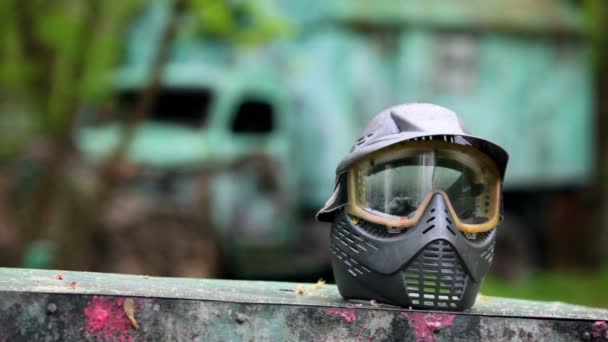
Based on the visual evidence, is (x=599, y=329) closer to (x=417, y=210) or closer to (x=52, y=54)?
(x=417, y=210)

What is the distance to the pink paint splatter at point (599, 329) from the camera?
121 inches

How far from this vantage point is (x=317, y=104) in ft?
41.2

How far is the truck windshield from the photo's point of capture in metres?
11.7

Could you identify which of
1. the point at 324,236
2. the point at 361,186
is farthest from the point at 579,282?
the point at 361,186

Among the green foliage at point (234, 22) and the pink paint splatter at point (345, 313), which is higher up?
the pink paint splatter at point (345, 313)

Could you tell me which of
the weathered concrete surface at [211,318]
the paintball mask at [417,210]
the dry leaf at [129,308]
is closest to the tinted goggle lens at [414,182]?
the paintball mask at [417,210]

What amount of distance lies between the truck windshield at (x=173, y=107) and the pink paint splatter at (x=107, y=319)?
8.85 m

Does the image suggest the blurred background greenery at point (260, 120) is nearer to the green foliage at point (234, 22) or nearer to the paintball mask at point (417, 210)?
the green foliage at point (234, 22)

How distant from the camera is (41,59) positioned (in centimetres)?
947

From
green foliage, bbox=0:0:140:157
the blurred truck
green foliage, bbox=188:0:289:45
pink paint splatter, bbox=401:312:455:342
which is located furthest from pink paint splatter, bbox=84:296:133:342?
the blurred truck

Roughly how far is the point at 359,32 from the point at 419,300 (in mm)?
9645

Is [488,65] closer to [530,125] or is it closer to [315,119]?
[530,125]

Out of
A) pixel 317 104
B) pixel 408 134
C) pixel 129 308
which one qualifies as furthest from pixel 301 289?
pixel 317 104

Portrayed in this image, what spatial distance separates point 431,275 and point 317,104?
9.29m
